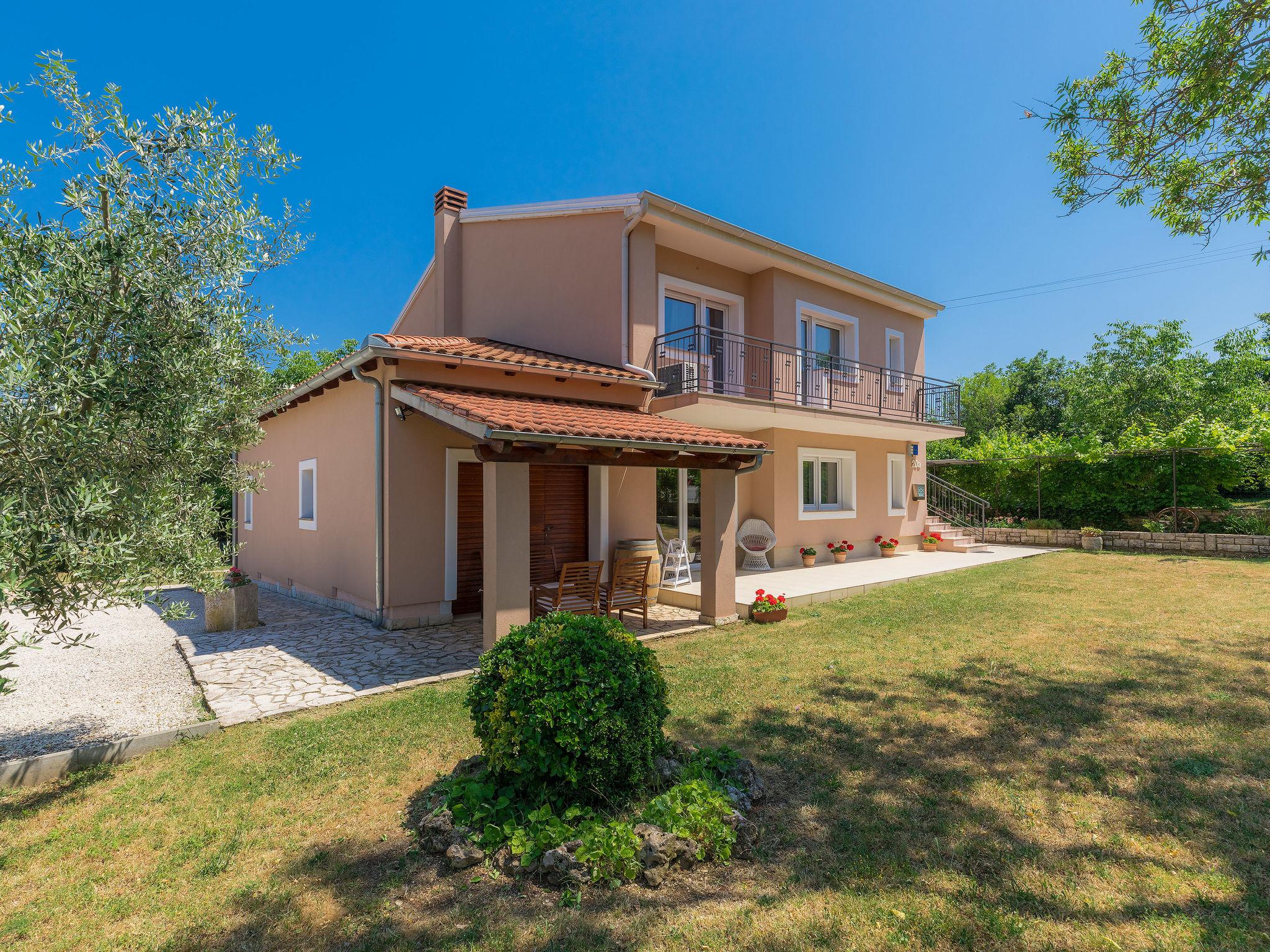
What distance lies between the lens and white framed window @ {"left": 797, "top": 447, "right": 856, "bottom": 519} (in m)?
14.6

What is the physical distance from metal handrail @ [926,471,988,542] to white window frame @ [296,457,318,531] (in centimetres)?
1823

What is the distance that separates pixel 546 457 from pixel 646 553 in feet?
14.1

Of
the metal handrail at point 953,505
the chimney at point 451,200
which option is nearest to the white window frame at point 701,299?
the chimney at point 451,200

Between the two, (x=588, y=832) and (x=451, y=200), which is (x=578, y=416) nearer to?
(x=588, y=832)

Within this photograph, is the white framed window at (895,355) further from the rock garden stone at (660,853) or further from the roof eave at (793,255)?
the rock garden stone at (660,853)

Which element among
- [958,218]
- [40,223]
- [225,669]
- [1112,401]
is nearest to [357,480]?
[225,669]

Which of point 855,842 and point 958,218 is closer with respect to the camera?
point 855,842

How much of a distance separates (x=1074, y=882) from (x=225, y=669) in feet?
25.9

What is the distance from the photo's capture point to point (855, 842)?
3160 millimetres

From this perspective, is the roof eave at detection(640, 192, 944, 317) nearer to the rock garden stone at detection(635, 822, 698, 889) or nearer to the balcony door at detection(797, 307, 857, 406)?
the balcony door at detection(797, 307, 857, 406)

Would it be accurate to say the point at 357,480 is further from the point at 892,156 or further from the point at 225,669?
the point at 892,156

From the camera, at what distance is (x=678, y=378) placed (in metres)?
10.8

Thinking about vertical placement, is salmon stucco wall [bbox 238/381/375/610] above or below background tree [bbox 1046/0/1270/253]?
below

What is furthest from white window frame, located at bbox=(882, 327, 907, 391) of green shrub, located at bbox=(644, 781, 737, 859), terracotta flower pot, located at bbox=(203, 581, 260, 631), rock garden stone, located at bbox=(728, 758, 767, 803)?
terracotta flower pot, located at bbox=(203, 581, 260, 631)
